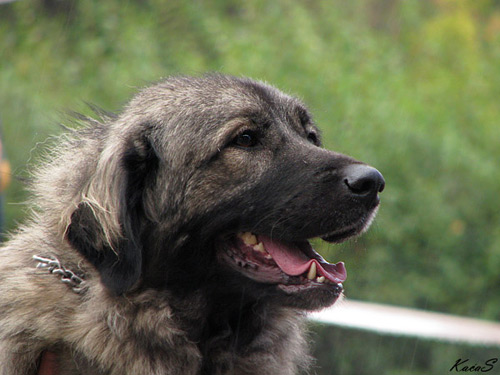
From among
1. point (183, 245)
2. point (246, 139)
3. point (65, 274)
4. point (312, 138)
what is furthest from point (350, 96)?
point (65, 274)

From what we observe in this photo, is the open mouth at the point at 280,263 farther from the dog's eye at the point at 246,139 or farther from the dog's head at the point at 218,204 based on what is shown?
the dog's eye at the point at 246,139

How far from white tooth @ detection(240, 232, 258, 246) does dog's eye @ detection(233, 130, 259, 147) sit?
0.43m

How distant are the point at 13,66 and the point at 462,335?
23.2 feet

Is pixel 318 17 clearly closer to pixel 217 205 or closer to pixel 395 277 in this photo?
pixel 395 277

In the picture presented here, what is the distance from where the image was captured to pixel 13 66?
1023cm

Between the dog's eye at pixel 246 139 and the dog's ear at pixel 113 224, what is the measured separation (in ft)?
1.64

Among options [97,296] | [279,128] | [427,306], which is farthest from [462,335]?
[97,296]

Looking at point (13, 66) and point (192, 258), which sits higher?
point (192, 258)

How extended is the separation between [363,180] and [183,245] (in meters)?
0.88

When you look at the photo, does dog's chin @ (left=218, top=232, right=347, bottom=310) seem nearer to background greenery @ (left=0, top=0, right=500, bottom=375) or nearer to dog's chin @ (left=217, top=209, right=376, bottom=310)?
dog's chin @ (left=217, top=209, right=376, bottom=310)

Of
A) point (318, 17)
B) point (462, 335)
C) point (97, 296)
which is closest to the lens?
point (97, 296)

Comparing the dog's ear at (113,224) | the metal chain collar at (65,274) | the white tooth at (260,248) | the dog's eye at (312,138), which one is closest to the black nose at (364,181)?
the white tooth at (260,248)

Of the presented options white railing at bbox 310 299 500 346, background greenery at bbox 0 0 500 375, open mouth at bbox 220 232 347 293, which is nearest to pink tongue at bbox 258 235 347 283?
open mouth at bbox 220 232 347 293

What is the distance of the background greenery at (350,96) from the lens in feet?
28.9
